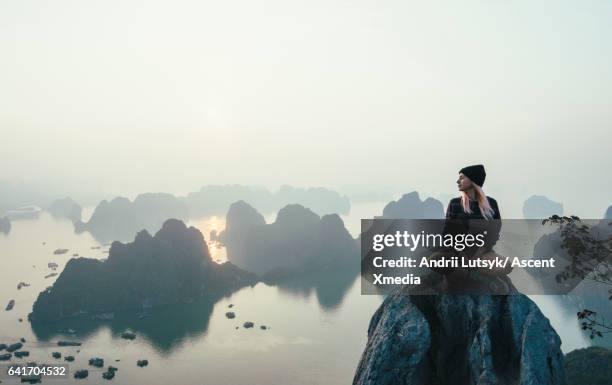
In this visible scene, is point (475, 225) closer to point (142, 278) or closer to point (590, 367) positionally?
point (590, 367)

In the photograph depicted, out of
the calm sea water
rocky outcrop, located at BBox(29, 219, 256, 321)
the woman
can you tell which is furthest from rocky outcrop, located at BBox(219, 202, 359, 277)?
the woman

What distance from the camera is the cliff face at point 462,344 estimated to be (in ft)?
27.9

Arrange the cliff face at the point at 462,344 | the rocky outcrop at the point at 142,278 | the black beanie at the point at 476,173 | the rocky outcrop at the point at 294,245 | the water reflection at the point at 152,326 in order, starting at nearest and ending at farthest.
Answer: the cliff face at the point at 462,344 < the black beanie at the point at 476,173 < the water reflection at the point at 152,326 < the rocky outcrop at the point at 142,278 < the rocky outcrop at the point at 294,245

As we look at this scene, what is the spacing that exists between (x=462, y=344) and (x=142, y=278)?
10394cm

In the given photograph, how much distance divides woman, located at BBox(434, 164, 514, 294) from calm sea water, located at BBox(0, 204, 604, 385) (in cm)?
5656

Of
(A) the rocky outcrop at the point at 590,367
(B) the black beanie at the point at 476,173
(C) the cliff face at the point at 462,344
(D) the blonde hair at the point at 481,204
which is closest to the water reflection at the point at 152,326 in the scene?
(A) the rocky outcrop at the point at 590,367

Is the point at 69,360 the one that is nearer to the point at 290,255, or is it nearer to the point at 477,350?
the point at 477,350

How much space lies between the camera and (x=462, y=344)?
32.0 ft

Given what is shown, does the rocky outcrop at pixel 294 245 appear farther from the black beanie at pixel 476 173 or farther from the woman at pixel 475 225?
the black beanie at pixel 476 173

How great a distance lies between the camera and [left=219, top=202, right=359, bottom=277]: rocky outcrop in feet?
478

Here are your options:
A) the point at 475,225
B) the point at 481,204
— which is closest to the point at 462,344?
the point at 475,225

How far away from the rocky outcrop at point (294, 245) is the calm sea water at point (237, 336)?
26188 mm

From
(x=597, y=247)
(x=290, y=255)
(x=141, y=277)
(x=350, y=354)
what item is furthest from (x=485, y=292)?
(x=290, y=255)

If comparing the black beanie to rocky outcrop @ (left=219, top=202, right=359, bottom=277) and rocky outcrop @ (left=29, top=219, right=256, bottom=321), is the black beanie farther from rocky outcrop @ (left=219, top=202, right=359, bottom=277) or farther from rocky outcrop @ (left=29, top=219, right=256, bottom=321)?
rocky outcrop @ (left=219, top=202, right=359, bottom=277)
